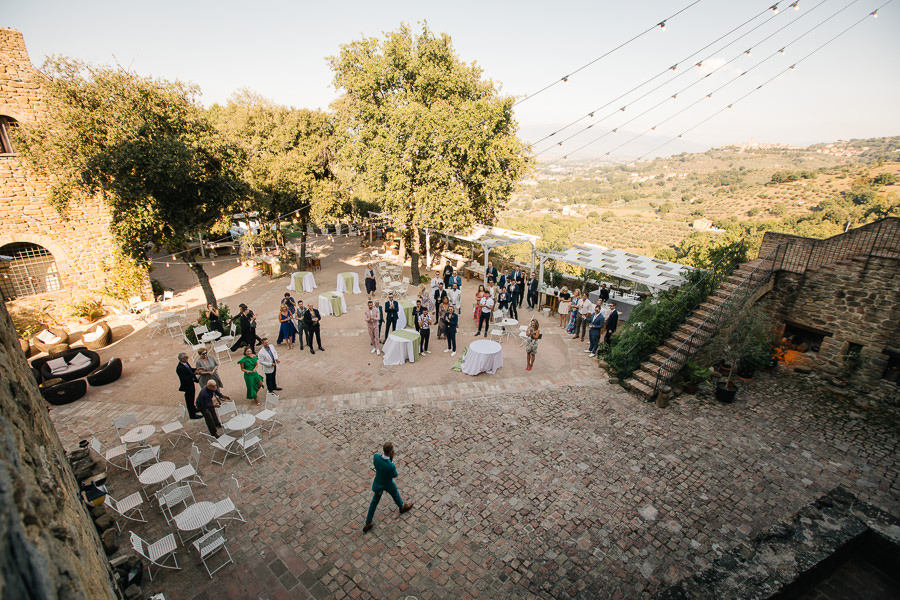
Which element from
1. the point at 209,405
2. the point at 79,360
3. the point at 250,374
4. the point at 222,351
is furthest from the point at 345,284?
the point at 209,405

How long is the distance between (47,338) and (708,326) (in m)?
18.9

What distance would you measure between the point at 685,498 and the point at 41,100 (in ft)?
64.0

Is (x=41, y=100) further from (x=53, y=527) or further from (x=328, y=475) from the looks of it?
(x=53, y=527)

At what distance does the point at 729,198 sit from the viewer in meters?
Answer: 62.2

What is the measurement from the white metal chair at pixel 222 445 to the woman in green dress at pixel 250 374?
1318 millimetres

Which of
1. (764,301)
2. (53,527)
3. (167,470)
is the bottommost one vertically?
(167,470)

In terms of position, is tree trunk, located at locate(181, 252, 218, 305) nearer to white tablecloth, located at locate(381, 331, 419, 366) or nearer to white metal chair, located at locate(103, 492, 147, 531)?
white tablecloth, located at locate(381, 331, 419, 366)

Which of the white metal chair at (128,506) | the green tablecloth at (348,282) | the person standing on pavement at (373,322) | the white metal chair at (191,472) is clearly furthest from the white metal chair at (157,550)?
the green tablecloth at (348,282)

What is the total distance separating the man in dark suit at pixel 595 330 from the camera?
Answer: 1135 centimetres

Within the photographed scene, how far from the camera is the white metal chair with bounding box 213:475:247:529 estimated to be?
563 centimetres

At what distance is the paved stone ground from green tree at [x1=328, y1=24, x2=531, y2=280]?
295 inches

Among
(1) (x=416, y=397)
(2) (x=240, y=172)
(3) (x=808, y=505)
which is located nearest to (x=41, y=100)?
(2) (x=240, y=172)

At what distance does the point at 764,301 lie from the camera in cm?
1161

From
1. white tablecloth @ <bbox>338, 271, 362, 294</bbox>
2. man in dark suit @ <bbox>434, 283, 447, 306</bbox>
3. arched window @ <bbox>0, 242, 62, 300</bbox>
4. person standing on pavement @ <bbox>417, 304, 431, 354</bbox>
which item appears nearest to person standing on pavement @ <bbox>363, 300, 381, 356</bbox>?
person standing on pavement @ <bbox>417, 304, 431, 354</bbox>
